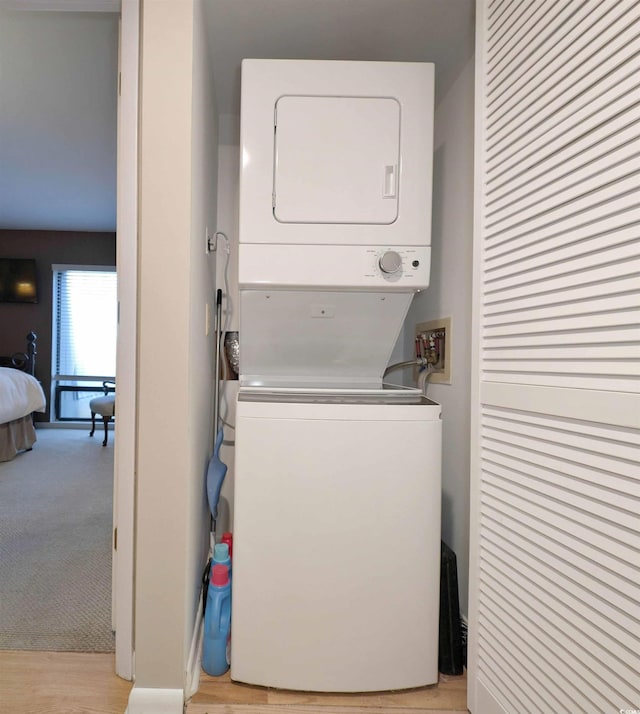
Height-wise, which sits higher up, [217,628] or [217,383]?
[217,383]

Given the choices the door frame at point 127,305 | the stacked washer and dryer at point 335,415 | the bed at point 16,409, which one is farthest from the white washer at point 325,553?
the bed at point 16,409

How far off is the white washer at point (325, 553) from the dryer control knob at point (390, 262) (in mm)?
475

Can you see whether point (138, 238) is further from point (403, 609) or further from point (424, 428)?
point (403, 609)

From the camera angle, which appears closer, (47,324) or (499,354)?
(499,354)

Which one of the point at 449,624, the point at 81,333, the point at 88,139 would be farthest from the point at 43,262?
the point at 449,624

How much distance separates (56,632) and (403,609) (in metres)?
1.29

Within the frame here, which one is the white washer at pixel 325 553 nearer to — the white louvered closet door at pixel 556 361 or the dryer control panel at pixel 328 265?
the white louvered closet door at pixel 556 361

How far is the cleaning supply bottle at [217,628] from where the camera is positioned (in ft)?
4.13

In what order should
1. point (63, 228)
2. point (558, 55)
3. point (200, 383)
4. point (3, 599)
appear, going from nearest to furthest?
point (558, 55) < point (200, 383) < point (3, 599) < point (63, 228)

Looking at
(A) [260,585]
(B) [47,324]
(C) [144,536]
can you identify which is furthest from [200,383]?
(B) [47,324]

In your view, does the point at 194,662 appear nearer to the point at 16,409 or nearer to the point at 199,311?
the point at 199,311

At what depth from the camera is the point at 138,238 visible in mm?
1178

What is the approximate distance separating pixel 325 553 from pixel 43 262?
5.70 meters

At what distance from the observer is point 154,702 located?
112 centimetres
